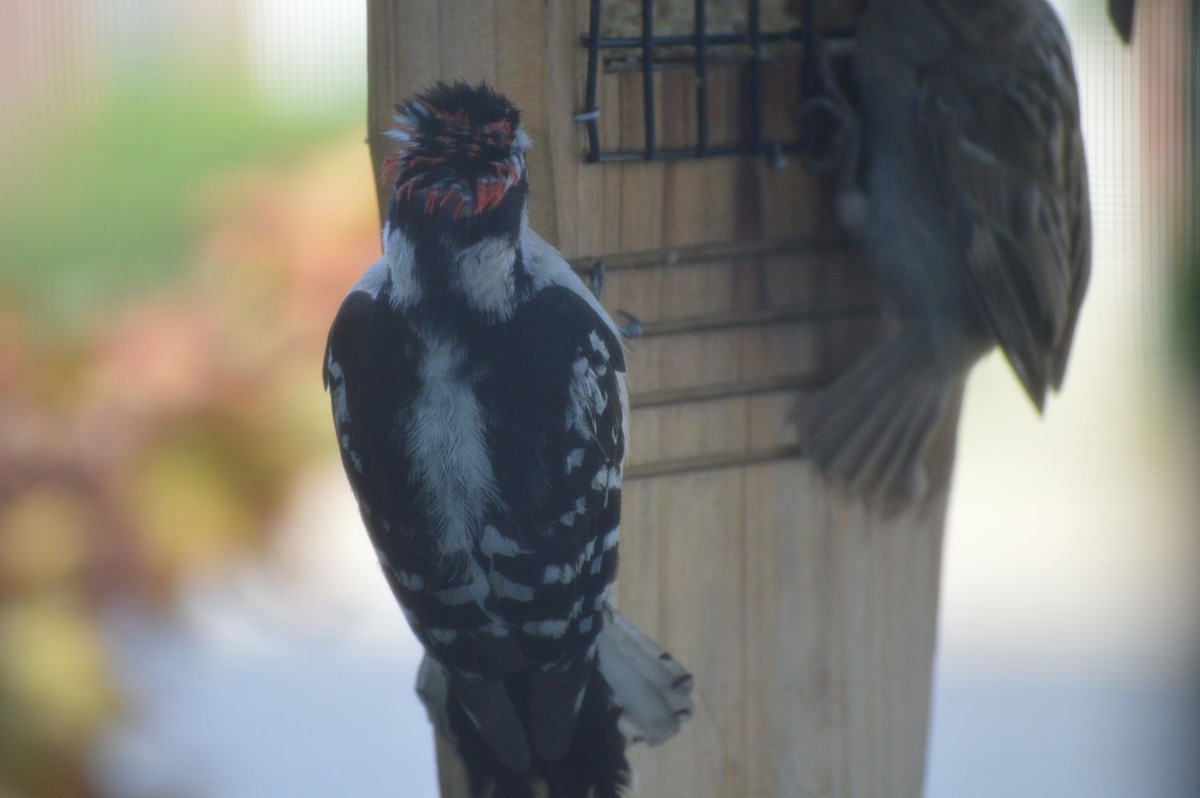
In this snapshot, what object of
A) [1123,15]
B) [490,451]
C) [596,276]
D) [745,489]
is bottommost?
[745,489]

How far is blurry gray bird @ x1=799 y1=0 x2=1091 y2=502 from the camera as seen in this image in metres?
1.41

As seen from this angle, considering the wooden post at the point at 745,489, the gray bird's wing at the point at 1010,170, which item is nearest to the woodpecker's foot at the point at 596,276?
the wooden post at the point at 745,489

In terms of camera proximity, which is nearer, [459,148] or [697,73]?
[459,148]

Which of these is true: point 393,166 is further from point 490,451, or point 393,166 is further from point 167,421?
point 167,421

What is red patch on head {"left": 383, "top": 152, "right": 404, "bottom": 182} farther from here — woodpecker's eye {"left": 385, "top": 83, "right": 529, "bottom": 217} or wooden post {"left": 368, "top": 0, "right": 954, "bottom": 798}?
wooden post {"left": 368, "top": 0, "right": 954, "bottom": 798}

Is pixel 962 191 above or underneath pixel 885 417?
above

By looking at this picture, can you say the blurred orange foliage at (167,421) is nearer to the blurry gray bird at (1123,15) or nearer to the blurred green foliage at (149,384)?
the blurred green foliage at (149,384)

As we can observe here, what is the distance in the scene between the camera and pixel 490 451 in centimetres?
87

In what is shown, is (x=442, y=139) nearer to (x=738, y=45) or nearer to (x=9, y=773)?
(x=738, y=45)

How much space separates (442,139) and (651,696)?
0.49 m

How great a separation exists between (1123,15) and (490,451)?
0.90 meters

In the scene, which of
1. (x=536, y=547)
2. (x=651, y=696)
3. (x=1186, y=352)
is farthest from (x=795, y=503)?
(x=1186, y=352)

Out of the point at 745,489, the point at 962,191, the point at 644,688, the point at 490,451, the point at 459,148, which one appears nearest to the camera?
the point at 459,148

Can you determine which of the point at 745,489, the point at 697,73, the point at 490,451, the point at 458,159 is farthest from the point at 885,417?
the point at 458,159
